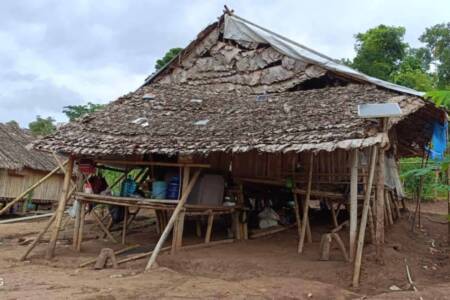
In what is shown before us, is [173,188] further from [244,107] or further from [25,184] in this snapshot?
[25,184]

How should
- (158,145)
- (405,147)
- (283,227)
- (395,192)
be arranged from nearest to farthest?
(158,145)
(283,227)
(395,192)
(405,147)

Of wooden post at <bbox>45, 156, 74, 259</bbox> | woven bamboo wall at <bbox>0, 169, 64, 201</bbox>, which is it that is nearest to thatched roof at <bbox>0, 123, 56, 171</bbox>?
woven bamboo wall at <bbox>0, 169, 64, 201</bbox>

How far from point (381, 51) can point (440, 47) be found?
4.99 m

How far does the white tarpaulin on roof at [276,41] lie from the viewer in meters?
10.2

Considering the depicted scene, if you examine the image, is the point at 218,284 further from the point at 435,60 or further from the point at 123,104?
the point at 435,60

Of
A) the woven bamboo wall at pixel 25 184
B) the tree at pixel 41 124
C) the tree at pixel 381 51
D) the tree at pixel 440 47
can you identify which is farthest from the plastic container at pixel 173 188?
the tree at pixel 41 124

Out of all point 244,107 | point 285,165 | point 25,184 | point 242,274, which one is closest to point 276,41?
point 244,107

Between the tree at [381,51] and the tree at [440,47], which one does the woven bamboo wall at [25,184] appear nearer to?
the tree at [381,51]

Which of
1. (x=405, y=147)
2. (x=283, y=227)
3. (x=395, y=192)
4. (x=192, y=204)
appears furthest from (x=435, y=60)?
(x=192, y=204)

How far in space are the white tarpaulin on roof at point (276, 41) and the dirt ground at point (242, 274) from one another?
3876 mm

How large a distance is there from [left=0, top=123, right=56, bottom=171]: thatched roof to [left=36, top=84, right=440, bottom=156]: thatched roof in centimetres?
962

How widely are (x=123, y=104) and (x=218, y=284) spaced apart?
5.58 m

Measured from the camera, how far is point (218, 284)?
21.5 feet

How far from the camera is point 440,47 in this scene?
25891 mm
